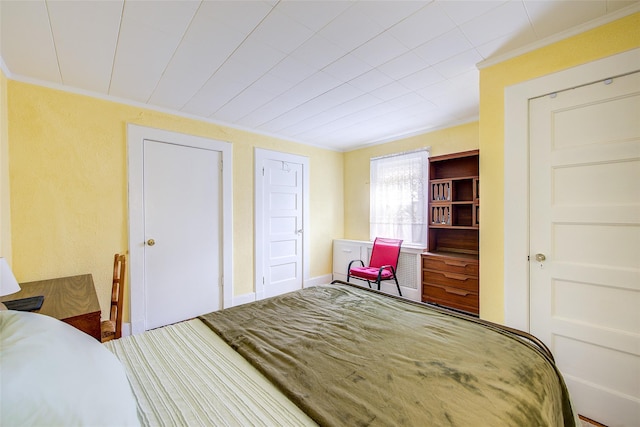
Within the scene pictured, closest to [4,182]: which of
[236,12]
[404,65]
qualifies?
[236,12]

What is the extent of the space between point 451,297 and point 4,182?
4.25m

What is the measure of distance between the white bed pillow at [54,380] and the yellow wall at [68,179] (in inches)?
84.5

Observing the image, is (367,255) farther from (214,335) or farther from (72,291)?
(72,291)

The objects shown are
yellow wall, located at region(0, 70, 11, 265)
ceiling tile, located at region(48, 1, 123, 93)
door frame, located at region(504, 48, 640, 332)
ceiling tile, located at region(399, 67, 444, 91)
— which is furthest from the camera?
ceiling tile, located at region(399, 67, 444, 91)

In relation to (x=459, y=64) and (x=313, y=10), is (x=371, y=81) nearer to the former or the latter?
(x=459, y=64)

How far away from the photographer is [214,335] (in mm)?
1423

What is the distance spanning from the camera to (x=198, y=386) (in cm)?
100

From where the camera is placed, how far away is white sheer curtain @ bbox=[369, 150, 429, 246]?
146 inches

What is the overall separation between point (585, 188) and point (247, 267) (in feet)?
11.3

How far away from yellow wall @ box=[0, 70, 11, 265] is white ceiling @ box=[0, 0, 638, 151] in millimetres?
255

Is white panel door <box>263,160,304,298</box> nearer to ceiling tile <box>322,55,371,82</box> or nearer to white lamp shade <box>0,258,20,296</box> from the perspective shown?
ceiling tile <box>322,55,371,82</box>

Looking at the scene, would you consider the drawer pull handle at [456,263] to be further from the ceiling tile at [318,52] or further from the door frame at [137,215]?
the door frame at [137,215]

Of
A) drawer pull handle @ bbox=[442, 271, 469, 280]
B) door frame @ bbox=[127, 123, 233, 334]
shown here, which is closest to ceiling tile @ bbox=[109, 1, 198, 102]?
door frame @ bbox=[127, 123, 233, 334]

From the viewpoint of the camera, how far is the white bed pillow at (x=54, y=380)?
1.71 ft
